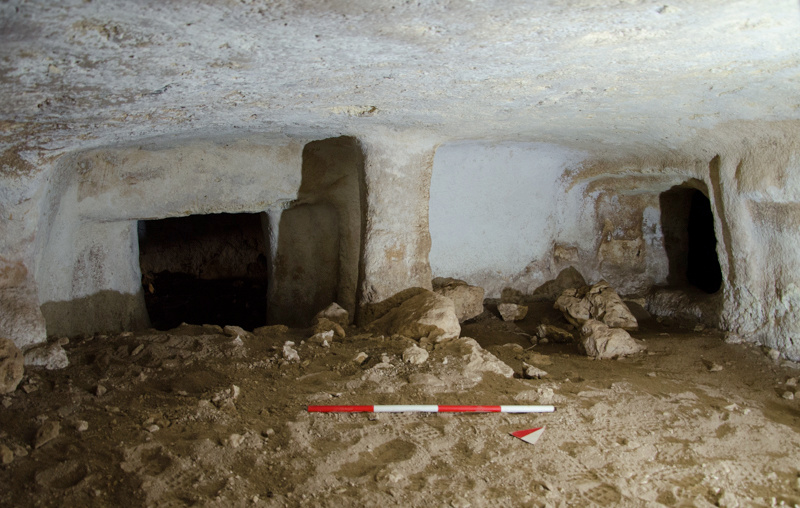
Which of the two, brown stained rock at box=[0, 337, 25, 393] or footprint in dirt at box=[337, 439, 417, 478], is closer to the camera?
footprint in dirt at box=[337, 439, 417, 478]

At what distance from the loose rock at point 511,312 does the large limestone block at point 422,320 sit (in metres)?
1.18

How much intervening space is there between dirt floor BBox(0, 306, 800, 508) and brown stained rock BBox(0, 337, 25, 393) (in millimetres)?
47

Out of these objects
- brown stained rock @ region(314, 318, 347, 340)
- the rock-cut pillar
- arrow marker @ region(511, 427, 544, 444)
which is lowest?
brown stained rock @ region(314, 318, 347, 340)

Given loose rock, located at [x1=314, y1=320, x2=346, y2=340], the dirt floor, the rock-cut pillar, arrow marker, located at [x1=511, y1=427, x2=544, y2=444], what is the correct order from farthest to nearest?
the rock-cut pillar, loose rock, located at [x1=314, y1=320, x2=346, y2=340], arrow marker, located at [x1=511, y1=427, x2=544, y2=444], the dirt floor

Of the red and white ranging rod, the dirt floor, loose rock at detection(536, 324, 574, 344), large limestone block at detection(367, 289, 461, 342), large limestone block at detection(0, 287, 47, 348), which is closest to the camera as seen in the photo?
the dirt floor

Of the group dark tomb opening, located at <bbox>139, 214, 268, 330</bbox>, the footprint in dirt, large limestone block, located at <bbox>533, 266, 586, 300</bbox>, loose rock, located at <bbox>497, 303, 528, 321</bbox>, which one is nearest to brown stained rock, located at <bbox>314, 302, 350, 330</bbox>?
loose rock, located at <bbox>497, 303, 528, 321</bbox>

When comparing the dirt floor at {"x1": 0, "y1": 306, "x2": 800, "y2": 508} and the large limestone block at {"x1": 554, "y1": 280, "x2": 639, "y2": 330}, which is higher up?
the dirt floor at {"x1": 0, "y1": 306, "x2": 800, "y2": 508}

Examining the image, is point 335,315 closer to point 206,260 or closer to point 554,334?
point 554,334

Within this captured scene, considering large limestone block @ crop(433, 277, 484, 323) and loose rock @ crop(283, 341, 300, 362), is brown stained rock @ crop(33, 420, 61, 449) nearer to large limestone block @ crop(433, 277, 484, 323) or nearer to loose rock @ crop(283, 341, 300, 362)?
loose rock @ crop(283, 341, 300, 362)

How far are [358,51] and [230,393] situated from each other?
148 cm

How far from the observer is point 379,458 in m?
2.24

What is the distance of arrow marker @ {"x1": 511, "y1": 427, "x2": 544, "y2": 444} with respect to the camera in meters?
2.43

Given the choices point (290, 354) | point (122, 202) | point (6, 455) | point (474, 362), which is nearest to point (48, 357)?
point (6, 455)

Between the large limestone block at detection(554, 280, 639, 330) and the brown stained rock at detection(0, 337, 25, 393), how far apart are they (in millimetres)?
3438
